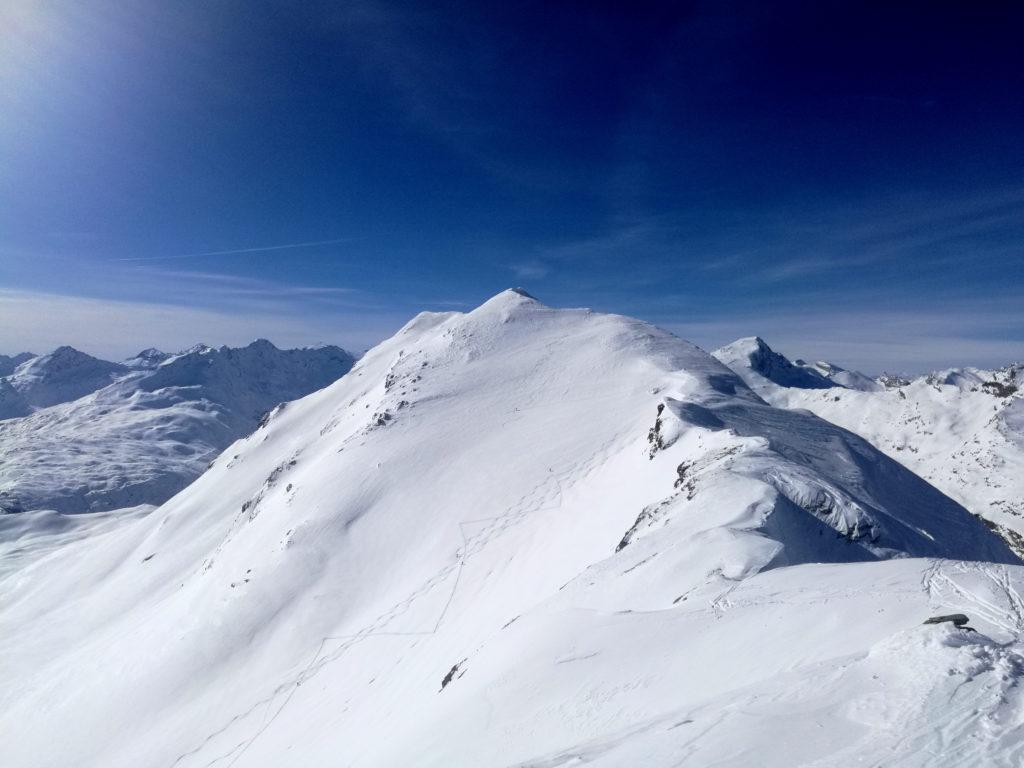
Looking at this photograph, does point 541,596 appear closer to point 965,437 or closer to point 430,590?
point 430,590

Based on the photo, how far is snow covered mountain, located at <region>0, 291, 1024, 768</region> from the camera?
25.8 feet

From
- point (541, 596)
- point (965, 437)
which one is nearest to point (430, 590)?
point (541, 596)

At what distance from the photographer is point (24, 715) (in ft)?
131

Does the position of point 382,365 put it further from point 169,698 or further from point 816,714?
point 816,714

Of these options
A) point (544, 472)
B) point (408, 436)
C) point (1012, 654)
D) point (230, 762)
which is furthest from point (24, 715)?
point (1012, 654)

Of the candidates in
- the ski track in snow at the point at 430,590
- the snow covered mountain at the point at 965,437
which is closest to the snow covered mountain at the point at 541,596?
the ski track in snow at the point at 430,590

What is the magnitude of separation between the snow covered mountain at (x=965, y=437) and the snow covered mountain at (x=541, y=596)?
9062 centimetres

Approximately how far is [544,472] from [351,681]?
17.5 meters

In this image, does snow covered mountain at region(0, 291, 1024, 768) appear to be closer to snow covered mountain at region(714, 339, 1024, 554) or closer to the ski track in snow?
the ski track in snow

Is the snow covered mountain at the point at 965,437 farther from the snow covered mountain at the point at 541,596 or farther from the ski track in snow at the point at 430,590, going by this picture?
the ski track in snow at the point at 430,590

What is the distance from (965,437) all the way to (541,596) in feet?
526

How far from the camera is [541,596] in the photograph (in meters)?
23.8

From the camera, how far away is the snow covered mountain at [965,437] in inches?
4395

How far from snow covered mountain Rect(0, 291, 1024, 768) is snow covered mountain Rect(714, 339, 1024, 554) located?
297 ft
